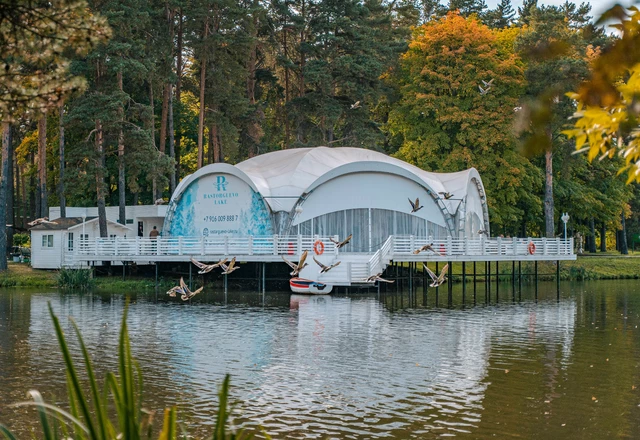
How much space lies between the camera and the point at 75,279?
122 ft

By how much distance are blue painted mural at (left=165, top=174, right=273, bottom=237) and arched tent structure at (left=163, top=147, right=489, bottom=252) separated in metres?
0.04

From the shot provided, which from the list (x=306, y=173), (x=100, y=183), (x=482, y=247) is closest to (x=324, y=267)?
(x=306, y=173)

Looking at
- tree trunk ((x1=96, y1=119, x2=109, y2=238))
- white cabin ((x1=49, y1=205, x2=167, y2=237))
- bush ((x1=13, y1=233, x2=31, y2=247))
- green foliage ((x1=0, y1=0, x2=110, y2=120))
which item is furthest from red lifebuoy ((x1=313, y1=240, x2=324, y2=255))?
bush ((x1=13, y1=233, x2=31, y2=247))

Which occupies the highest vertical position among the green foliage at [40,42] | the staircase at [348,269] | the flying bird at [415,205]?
the flying bird at [415,205]

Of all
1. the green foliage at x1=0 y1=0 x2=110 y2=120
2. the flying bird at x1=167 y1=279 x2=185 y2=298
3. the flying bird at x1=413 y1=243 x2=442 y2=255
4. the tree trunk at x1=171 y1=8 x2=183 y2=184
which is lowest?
the flying bird at x1=167 y1=279 x2=185 y2=298

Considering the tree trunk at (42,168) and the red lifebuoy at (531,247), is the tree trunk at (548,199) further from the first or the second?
the tree trunk at (42,168)

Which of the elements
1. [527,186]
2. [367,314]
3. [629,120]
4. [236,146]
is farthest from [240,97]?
[629,120]

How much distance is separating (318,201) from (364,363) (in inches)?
806

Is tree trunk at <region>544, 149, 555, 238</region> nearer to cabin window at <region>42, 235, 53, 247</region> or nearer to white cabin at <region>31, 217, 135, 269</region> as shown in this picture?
white cabin at <region>31, 217, 135, 269</region>

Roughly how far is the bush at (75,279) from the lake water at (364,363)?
559 centimetres

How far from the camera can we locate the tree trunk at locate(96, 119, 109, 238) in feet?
136

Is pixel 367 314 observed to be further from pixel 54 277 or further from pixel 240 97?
pixel 240 97

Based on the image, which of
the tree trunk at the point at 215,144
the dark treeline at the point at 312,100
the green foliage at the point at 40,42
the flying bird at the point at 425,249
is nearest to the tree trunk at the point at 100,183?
the dark treeline at the point at 312,100

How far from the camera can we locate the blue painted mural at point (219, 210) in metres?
38.1
